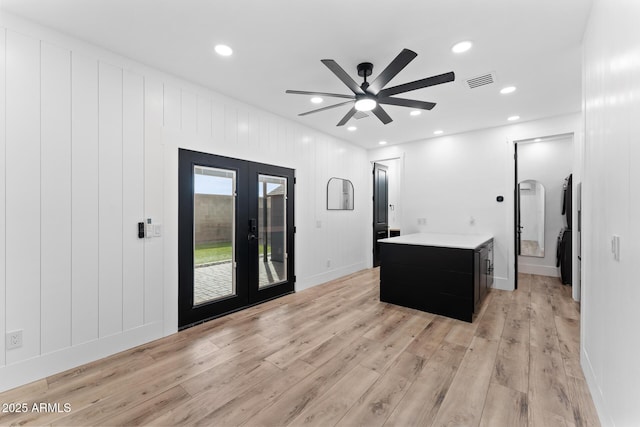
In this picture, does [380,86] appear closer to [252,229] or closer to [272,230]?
[252,229]

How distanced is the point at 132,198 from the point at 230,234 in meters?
1.19

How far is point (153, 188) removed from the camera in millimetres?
2805

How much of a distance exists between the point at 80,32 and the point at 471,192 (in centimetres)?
557

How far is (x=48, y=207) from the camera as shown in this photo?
7.20ft

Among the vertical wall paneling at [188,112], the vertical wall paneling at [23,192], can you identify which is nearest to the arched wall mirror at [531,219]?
the vertical wall paneling at [188,112]

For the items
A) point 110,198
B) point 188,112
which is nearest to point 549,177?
point 188,112

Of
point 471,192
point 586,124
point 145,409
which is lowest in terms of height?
point 145,409

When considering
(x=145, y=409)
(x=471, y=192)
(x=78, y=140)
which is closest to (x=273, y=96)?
(x=78, y=140)

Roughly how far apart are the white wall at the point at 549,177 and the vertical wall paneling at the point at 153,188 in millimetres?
6566

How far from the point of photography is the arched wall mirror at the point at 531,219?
5508 millimetres

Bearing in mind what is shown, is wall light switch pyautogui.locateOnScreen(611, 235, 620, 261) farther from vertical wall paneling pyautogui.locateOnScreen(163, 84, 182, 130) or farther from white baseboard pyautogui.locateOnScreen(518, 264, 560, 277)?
white baseboard pyautogui.locateOnScreen(518, 264, 560, 277)

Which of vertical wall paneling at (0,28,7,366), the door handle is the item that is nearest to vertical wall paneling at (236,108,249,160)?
the door handle

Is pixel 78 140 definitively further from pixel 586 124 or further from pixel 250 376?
pixel 586 124

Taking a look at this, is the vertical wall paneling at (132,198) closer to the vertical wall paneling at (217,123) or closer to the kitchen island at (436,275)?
the vertical wall paneling at (217,123)
